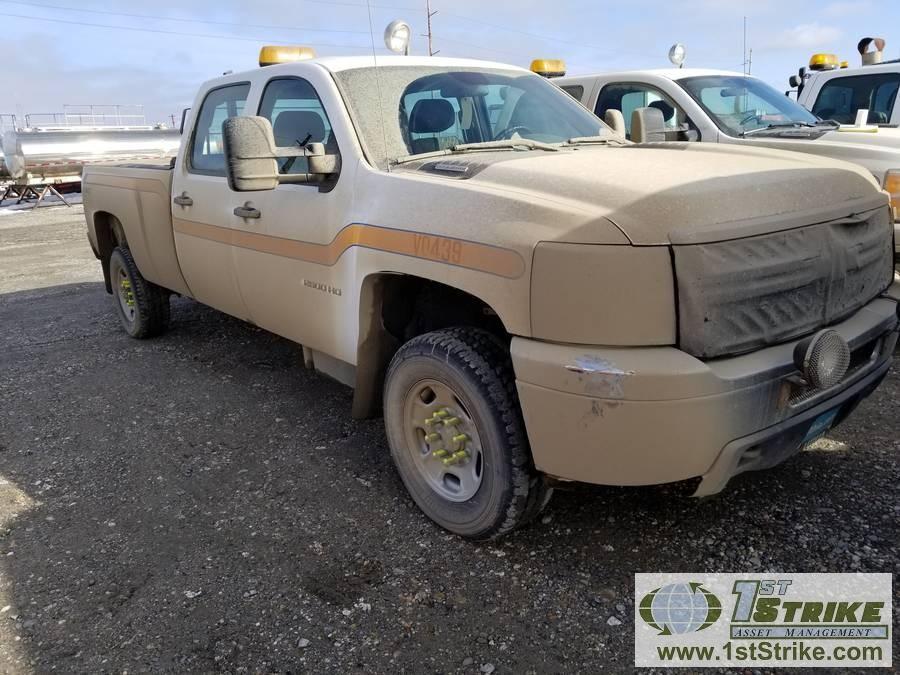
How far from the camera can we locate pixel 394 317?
11.5ft

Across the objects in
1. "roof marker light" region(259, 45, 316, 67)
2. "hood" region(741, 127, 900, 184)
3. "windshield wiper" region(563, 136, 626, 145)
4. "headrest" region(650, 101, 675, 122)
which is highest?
"roof marker light" region(259, 45, 316, 67)

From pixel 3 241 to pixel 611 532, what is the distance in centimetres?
1455

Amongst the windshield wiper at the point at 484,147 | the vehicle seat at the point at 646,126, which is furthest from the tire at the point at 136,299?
the vehicle seat at the point at 646,126

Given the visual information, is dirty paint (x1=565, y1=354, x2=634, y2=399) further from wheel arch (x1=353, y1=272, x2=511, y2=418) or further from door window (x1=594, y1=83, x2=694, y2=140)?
door window (x1=594, y1=83, x2=694, y2=140)

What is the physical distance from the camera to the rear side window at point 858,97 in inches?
299

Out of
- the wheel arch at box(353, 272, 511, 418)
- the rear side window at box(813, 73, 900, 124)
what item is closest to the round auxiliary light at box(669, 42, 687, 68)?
the rear side window at box(813, 73, 900, 124)

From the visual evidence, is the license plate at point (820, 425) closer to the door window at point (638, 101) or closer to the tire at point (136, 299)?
the door window at point (638, 101)

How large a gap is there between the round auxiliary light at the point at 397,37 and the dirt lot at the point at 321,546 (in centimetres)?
220

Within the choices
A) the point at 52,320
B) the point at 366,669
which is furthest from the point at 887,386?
the point at 52,320

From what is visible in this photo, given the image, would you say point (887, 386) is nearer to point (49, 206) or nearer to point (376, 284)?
point (376, 284)

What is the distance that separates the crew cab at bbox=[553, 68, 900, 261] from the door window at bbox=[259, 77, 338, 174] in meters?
2.69

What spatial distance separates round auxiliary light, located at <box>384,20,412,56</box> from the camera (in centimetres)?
452

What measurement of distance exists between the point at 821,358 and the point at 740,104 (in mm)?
5061

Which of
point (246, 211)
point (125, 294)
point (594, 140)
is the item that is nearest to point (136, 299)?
point (125, 294)
